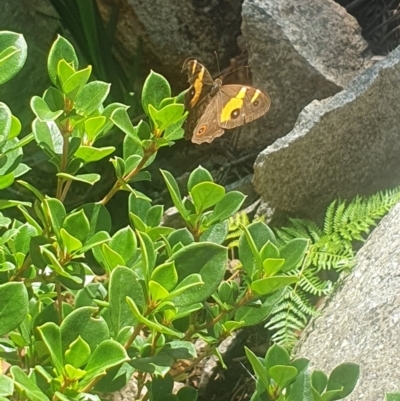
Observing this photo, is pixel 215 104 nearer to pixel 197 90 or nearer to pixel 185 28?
pixel 197 90

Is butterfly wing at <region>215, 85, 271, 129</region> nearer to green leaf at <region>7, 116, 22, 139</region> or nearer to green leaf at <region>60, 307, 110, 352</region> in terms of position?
green leaf at <region>7, 116, 22, 139</region>

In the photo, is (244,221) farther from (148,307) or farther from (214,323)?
(148,307)

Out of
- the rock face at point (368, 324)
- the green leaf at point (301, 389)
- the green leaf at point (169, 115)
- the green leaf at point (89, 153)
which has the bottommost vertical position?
the rock face at point (368, 324)

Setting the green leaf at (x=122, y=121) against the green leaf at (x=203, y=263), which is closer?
the green leaf at (x=203, y=263)

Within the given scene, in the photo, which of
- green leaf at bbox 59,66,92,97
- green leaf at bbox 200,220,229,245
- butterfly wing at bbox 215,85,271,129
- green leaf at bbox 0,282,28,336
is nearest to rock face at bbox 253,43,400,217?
butterfly wing at bbox 215,85,271,129

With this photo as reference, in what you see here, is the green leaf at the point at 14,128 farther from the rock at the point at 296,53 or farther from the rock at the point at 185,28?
the rock at the point at 185,28

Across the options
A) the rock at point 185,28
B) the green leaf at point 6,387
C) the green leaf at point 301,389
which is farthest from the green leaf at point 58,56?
the rock at point 185,28
